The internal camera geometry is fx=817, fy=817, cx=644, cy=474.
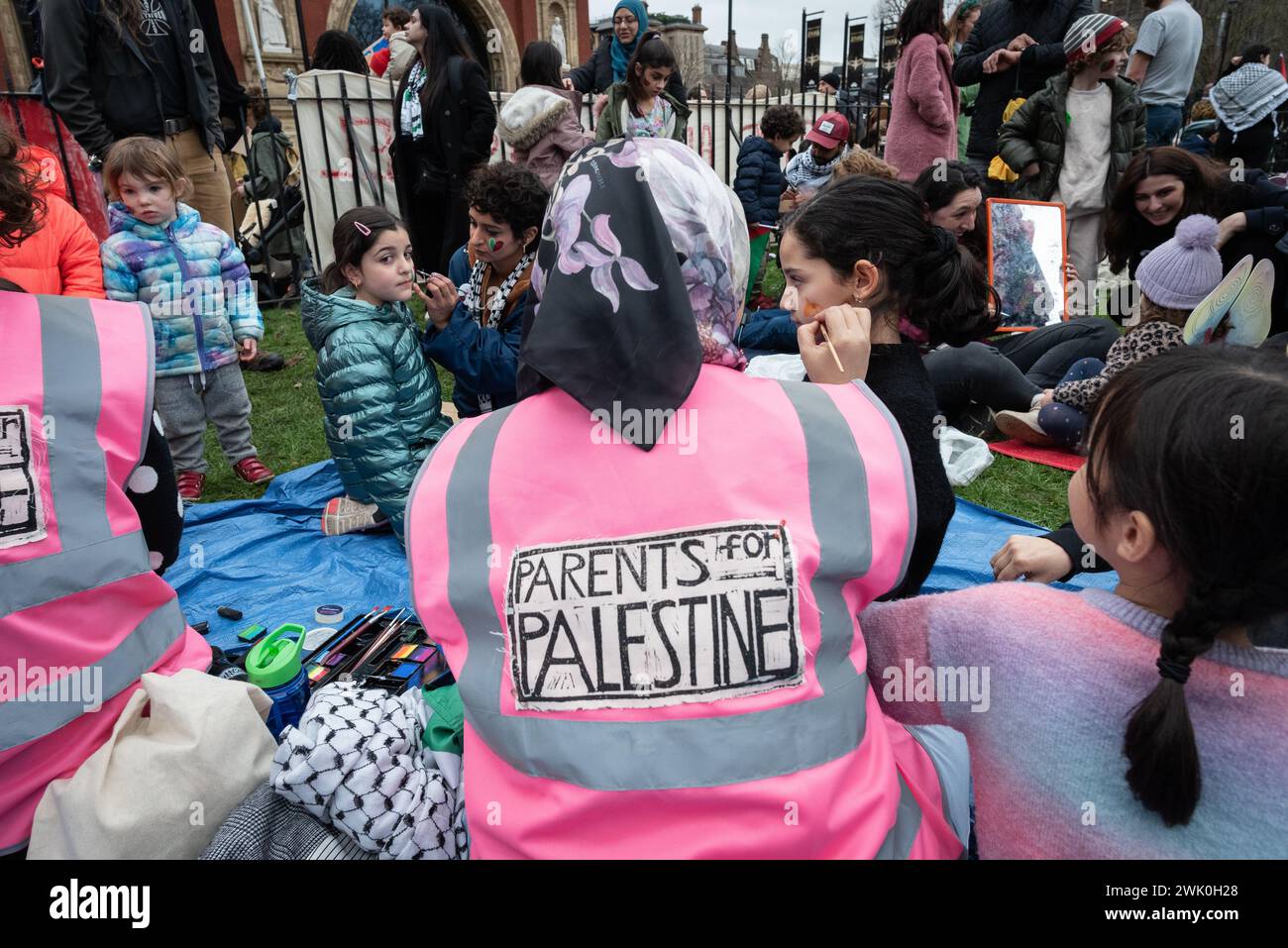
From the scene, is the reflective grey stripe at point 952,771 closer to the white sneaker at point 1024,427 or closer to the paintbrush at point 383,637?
the paintbrush at point 383,637

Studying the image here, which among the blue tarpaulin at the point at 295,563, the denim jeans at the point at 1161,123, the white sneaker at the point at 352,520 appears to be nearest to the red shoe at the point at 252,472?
the blue tarpaulin at the point at 295,563

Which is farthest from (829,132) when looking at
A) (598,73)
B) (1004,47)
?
(598,73)

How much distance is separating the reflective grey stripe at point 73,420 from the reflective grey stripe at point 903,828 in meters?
1.41

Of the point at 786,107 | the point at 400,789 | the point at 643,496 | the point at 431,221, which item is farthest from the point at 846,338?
the point at 786,107

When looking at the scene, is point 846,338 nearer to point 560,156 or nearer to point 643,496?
point 643,496

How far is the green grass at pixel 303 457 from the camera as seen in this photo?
3.71 meters

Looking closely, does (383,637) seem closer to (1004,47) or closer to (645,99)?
(645,99)

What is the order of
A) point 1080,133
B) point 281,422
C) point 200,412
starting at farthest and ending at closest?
point 1080,133, point 281,422, point 200,412

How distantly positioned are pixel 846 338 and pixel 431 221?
488 centimetres

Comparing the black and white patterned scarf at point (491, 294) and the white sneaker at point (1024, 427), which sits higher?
the black and white patterned scarf at point (491, 294)

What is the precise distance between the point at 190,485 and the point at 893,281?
320cm

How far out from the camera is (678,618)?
41.0 inches

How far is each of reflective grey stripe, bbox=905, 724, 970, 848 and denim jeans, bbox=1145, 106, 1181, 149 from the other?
6.58 m

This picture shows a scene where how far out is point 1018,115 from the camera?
18.6ft
